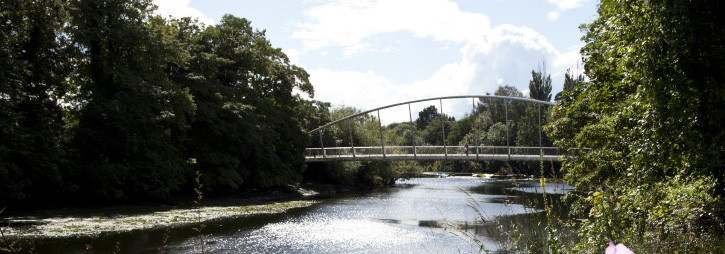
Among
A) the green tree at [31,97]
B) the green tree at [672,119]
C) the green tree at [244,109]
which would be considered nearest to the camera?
the green tree at [672,119]

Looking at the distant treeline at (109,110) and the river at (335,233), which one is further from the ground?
the distant treeline at (109,110)

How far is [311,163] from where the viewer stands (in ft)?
139

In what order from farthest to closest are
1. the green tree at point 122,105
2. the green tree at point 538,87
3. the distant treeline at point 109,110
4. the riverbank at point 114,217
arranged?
1. the green tree at point 538,87
2. the green tree at point 122,105
3. the distant treeline at point 109,110
4. the riverbank at point 114,217

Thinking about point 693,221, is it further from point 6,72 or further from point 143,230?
point 6,72

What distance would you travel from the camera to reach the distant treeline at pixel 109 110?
20594mm

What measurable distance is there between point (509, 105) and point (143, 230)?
185 feet

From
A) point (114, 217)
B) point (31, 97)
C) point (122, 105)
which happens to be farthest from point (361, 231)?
point (31, 97)

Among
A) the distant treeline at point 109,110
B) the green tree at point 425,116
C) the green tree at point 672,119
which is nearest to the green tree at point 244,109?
the distant treeline at point 109,110

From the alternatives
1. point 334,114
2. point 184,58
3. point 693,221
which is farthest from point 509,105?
point 693,221

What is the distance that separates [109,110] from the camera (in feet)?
76.2

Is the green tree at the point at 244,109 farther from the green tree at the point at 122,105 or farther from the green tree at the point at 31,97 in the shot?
the green tree at the point at 31,97

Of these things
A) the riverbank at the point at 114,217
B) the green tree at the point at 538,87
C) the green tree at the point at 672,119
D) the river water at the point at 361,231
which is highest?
the green tree at the point at 538,87

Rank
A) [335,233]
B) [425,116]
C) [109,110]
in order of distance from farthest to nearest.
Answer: [425,116] → [109,110] → [335,233]

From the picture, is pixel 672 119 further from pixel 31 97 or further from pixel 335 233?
pixel 31 97
